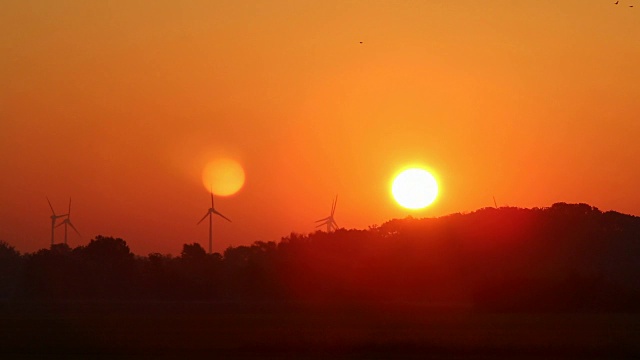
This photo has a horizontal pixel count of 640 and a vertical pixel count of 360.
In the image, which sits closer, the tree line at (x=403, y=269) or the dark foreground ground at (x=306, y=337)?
the dark foreground ground at (x=306, y=337)

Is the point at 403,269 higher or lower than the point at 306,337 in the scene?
higher

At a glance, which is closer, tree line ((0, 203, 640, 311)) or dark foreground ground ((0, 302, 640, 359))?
dark foreground ground ((0, 302, 640, 359))

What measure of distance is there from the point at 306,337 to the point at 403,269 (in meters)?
65.8

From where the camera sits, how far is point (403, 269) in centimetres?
10719

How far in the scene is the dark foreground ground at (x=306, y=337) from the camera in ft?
120

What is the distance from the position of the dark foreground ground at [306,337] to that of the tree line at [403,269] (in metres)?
25.9

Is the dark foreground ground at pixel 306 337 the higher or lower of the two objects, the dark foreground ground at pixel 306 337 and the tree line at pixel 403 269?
the lower

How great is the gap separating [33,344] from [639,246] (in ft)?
363

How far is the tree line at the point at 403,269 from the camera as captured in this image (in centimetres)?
8681

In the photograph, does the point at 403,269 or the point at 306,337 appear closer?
the point at 306,337

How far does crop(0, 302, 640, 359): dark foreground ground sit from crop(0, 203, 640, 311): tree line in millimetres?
25922

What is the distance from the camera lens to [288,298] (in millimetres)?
98250

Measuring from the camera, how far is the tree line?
8681 centimetres

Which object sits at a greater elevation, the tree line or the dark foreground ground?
the tree line
